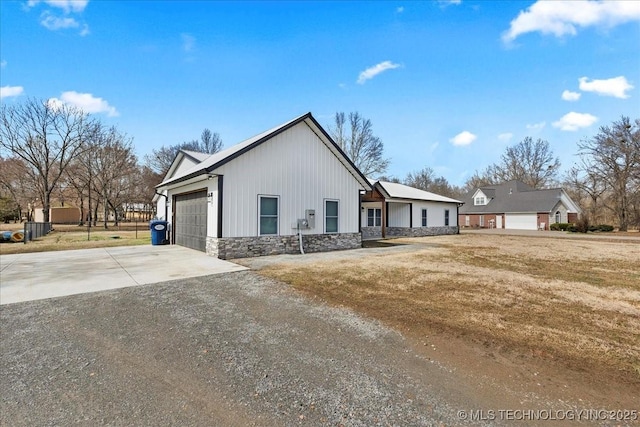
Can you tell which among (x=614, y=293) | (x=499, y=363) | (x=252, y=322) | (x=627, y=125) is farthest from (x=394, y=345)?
(x=627, y=125)

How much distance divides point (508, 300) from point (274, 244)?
7575 millimetres

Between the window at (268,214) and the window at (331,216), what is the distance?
238 cm

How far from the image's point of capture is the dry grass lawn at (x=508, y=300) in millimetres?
3415

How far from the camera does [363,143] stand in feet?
124

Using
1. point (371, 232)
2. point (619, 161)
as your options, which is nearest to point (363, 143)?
point (371, 232)

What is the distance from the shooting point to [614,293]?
579 cm

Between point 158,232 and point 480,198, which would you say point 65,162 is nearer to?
point 158,232

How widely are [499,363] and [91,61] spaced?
1785 centimetres

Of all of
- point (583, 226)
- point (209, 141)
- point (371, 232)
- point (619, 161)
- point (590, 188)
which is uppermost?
point (209, 141)

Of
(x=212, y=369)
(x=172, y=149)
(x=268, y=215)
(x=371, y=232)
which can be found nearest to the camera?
(x=212, y=369)

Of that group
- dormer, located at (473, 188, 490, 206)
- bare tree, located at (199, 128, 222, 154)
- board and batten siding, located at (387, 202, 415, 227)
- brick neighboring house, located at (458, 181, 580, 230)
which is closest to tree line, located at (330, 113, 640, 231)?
brick neighboring house, located at (458, 181, 580, 230)

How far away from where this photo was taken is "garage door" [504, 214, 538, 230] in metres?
33.2

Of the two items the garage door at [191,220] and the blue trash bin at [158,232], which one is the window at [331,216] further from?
the blue trash bin at [158,232]

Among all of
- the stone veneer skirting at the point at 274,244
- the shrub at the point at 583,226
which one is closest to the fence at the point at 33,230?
the stone veneer skirting at the point at 274,244
